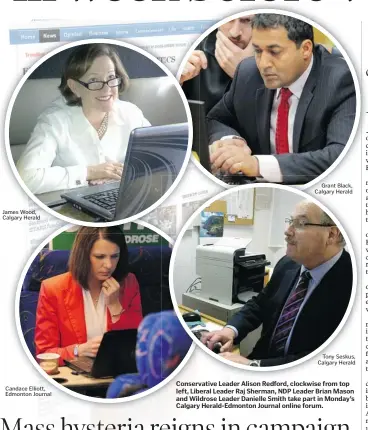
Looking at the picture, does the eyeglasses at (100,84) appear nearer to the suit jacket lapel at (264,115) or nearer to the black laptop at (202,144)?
the black laptop at (202,144)

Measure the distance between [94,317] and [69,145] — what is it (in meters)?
0.47

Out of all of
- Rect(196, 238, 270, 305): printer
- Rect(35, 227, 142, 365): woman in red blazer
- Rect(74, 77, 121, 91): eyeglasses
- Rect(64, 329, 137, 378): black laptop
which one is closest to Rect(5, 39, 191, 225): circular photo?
Rect(74, 77, 121, 91): eyeglasses

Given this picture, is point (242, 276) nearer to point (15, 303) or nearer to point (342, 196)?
point (342, 196)

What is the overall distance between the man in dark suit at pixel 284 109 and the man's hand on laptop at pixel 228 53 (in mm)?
15

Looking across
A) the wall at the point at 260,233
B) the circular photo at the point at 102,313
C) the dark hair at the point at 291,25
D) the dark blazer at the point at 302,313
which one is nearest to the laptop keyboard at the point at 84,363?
the circular photo at the point at 102,313

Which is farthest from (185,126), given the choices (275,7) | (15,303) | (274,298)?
(15,303)

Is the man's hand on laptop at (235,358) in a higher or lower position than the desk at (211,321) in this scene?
lower

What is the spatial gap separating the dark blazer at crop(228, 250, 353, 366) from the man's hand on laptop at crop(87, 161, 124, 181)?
50cm

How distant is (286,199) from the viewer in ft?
5.23

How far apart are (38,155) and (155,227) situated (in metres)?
→ 0.37

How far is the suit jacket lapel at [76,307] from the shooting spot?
164cm

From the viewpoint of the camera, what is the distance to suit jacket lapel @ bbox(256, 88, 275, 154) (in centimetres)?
160

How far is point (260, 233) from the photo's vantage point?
63.5 inches

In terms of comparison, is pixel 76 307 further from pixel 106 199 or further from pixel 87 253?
pixel 106 199
